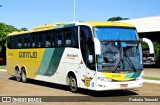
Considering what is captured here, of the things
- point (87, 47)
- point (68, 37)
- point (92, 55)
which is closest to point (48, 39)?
point (68, 37)

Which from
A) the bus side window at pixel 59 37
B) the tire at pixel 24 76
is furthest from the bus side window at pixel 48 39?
the tire at pixel 24 76

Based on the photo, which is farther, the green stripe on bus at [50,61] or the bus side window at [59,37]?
the green stripe on bus at [50,61]

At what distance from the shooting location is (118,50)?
1480cm

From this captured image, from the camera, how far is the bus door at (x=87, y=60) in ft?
48.8

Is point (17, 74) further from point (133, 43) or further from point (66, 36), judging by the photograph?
point (133, 43)

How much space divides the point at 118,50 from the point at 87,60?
1.46 m

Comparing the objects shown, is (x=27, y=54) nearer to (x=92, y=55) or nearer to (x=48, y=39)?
(x=48, y=39)

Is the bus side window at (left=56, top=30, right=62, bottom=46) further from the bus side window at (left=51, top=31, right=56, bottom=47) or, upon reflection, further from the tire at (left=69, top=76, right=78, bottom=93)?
the tire at (left=69, top=76, right=78, bottom=93)

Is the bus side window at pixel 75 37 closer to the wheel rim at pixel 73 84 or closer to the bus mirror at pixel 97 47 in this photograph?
the wheel rim at pixel 73 84

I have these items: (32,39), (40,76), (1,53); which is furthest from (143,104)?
(1,53)

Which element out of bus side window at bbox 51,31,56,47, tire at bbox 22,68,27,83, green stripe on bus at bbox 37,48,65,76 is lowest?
tire at bbox 22,68,27,83

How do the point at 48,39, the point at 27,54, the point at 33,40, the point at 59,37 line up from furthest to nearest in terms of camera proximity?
the point at 27,54 → the point at 33,40 → the point at 48,39 → the point at 59,37

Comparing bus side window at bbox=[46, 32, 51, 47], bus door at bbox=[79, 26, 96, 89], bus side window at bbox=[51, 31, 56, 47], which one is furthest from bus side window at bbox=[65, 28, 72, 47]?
bus side window at bbox=[46, 32, 51, 47]

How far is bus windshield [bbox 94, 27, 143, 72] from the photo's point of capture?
14523 mm
